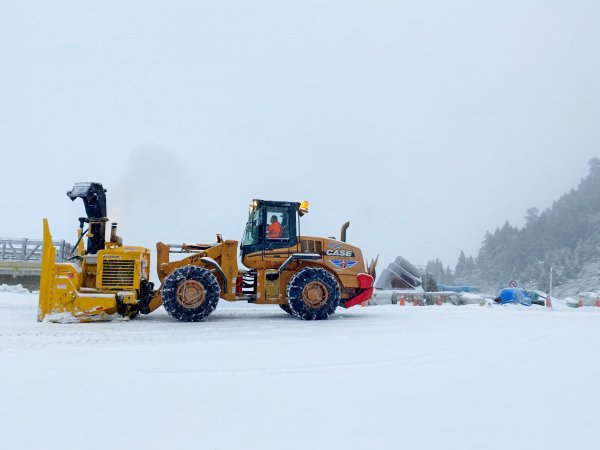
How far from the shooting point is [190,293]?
9414 millimetres

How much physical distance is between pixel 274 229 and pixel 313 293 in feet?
5.66

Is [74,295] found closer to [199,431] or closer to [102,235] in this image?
[102,235]

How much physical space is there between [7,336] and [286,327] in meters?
4.36

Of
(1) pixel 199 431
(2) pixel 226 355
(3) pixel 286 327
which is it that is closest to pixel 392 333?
(3) pixel 286 327

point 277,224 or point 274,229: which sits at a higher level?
point 277,224

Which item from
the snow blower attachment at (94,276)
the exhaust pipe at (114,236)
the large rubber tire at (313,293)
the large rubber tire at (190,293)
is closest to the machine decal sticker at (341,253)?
the large rubber tire at (313,293)

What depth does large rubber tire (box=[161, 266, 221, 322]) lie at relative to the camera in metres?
9.29

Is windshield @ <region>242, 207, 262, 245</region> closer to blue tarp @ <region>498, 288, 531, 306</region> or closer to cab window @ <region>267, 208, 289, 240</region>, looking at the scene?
cab window @ <region>267, 208, 289, 240</region>

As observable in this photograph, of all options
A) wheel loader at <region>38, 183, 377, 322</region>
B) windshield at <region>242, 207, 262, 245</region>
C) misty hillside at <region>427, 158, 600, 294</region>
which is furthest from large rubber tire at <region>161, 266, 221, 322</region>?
misty hillside at <region>427, 158, 600, 294</region>

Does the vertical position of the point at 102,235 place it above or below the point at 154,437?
above

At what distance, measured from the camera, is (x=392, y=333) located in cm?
735

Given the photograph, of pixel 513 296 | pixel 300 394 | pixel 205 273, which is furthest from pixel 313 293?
pixel 513 296

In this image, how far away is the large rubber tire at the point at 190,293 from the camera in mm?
9289

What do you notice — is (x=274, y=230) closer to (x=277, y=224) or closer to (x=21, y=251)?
(x=277, y=224)
